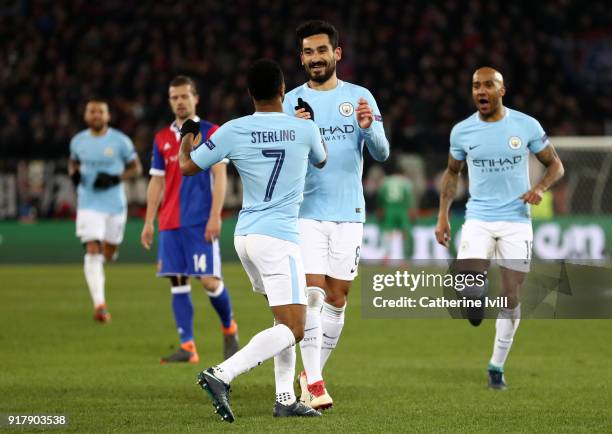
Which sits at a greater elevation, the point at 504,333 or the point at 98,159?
the point at 98,159

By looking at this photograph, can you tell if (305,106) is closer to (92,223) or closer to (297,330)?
(297,330)

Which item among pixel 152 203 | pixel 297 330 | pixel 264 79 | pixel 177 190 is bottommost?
pixel 297 330

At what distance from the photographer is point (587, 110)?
84.5ft

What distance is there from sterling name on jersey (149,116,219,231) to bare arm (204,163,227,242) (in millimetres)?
225

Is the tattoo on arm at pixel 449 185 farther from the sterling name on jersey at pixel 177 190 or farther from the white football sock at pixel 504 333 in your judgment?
the sterling name on jersey at pixel 177 190

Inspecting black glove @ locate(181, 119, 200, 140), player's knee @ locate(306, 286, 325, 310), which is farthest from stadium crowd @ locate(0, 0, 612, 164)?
black glove @ locate(181, 119, 200, 140)

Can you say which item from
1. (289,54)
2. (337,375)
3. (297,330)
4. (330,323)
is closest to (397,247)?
(289,54)

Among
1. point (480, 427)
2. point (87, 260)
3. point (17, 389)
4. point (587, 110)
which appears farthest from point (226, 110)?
point (480, 427)

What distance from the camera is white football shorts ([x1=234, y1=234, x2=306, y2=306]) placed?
Result: 6434mm

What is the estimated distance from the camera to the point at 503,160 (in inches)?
331

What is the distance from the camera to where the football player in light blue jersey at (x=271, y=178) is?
21.1 ft

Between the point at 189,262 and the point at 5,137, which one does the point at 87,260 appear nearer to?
the point at 189,262

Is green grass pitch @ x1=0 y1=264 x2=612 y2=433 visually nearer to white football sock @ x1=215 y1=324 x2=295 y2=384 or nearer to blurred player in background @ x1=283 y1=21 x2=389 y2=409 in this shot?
white football sock @ x1=215 y1=324 x2=295 y2=384

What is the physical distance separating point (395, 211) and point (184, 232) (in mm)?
10636
